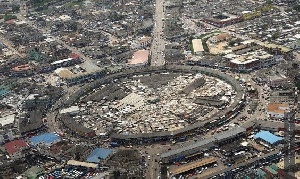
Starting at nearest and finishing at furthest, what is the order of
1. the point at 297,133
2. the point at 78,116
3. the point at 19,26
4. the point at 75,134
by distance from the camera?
1. the point at 297,133
2. the point at 75,134
3. the point at 78,116
4. the point at 19,26

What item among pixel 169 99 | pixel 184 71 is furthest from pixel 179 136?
pixel 184 71

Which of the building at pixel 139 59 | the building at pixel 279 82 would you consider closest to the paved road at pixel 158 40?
the building at pixel 139 59

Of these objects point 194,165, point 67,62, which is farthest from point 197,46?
point 194,165

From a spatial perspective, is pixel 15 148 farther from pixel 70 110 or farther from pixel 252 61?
pixel 252 61

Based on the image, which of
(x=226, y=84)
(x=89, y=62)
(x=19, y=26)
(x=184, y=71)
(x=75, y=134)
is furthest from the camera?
(x=19, y=26)

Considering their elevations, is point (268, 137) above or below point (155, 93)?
above

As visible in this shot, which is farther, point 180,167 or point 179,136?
point 179,136

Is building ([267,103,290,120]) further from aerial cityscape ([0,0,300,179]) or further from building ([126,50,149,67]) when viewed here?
building ([126,50,149,67])

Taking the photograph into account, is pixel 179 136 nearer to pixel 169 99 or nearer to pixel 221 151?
pixel 221 151
